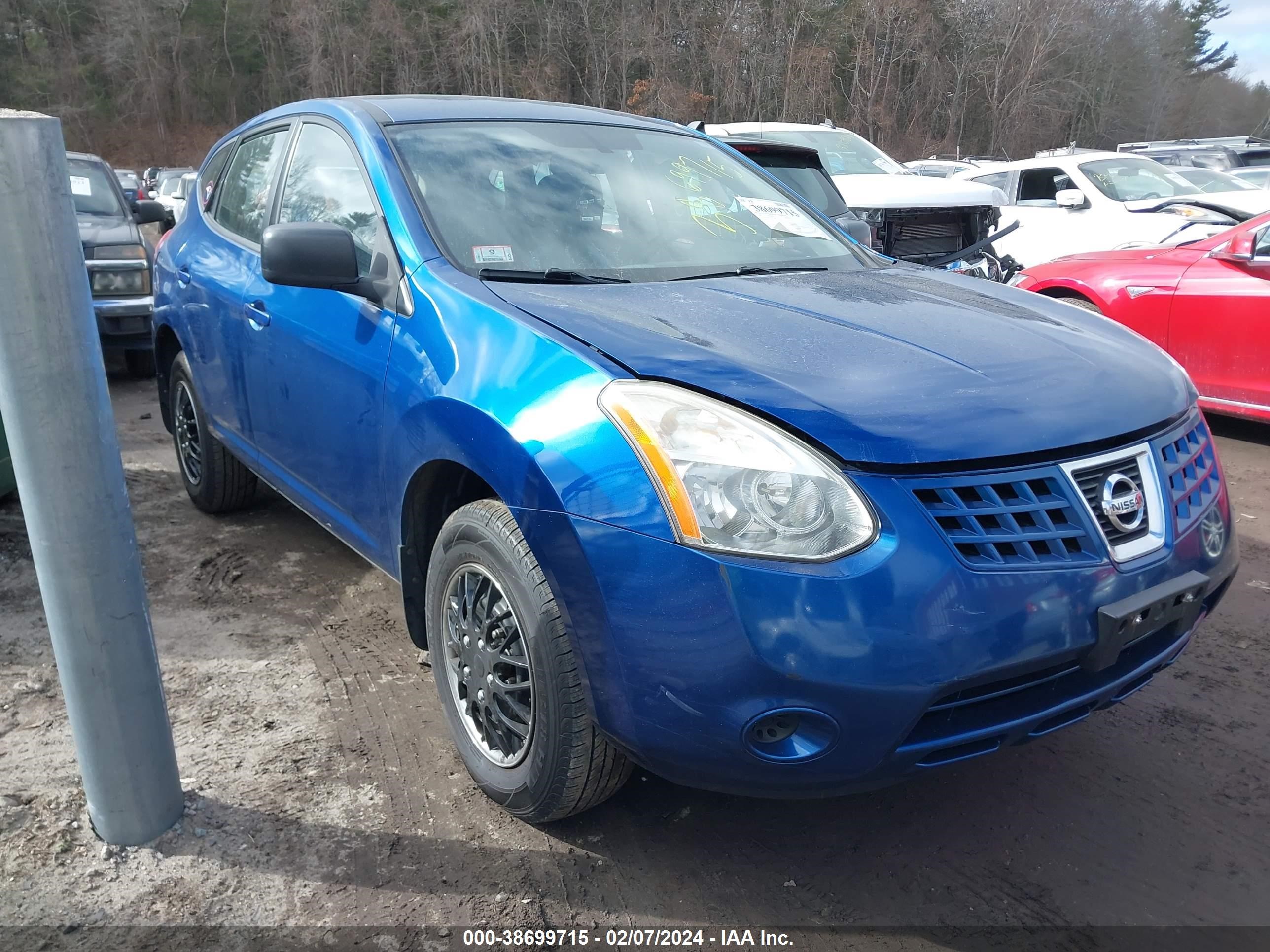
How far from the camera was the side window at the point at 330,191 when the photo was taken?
288cm

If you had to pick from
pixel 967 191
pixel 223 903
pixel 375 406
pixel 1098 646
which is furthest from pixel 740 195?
pixel 967 191

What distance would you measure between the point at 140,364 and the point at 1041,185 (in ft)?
30.6

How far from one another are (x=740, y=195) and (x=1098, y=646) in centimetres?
201

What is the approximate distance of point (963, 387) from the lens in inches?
81.2

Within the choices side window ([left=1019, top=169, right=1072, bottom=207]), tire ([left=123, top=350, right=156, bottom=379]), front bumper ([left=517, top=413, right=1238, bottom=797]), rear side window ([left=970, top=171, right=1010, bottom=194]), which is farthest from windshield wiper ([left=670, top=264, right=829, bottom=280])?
rear side window ([left=970, top=171, right=1010, bottom=194])

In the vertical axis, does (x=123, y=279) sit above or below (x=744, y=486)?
below

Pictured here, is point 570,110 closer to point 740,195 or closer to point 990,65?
point 740,195

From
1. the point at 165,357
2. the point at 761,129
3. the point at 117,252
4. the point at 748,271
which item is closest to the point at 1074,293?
the point at 748,271

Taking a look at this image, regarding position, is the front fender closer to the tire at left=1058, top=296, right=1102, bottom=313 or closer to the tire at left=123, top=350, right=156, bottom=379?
the tire at left=1058, top=296, right=1102, bottom=313

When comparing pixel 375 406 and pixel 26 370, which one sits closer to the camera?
pixel 26 370

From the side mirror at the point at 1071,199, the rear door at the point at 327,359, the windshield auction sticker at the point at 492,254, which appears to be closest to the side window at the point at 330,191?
the rear door at the point at 327,359

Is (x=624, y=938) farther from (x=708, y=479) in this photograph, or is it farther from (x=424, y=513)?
(x=424, y=513)

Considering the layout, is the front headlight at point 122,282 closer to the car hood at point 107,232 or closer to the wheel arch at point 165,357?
the car hood at point 107,232

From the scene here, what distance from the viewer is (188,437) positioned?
15.0 feet
